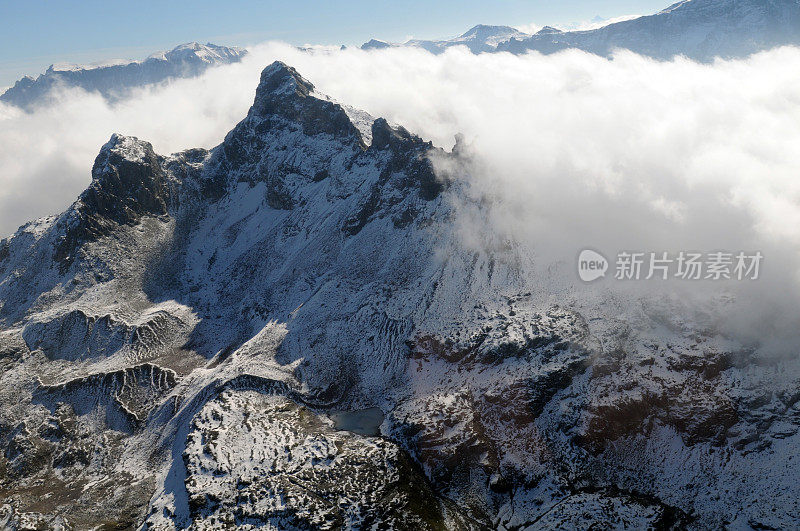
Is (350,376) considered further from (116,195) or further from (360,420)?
(116,195)

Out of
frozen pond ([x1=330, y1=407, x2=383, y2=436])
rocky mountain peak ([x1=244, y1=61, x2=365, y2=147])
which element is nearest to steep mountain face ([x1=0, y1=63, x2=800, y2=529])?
frozen pond ([x1=330, y1=407, x2=383, y2=436])

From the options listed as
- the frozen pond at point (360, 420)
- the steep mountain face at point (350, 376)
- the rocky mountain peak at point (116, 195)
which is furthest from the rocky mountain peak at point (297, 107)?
the frozen pond at point (360, 420)

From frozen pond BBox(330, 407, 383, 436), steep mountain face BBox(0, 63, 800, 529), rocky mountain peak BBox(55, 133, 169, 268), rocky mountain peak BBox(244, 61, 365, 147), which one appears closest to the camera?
steep mountain face BBox(0, 63, 800, 529)

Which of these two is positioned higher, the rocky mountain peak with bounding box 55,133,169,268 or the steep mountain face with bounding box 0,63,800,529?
the rocky mountain peak with bounding box 55,133,169,268

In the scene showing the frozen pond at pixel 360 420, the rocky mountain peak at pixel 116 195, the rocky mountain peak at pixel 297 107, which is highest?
the rocky mountain peak at pixel 297 107

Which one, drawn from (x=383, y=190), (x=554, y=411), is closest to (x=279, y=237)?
Result: (x=383, y=190)

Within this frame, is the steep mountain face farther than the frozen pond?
No

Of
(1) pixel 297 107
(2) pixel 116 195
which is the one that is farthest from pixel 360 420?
(1) pixel 297 107

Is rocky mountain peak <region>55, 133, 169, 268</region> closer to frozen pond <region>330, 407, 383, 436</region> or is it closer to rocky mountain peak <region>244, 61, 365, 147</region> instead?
rocky mountain peak <region>244, 61, 365, 147</region>

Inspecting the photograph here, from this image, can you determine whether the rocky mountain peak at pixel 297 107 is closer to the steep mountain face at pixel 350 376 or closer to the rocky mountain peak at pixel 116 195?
the steep mountain face at pixel 350 376
